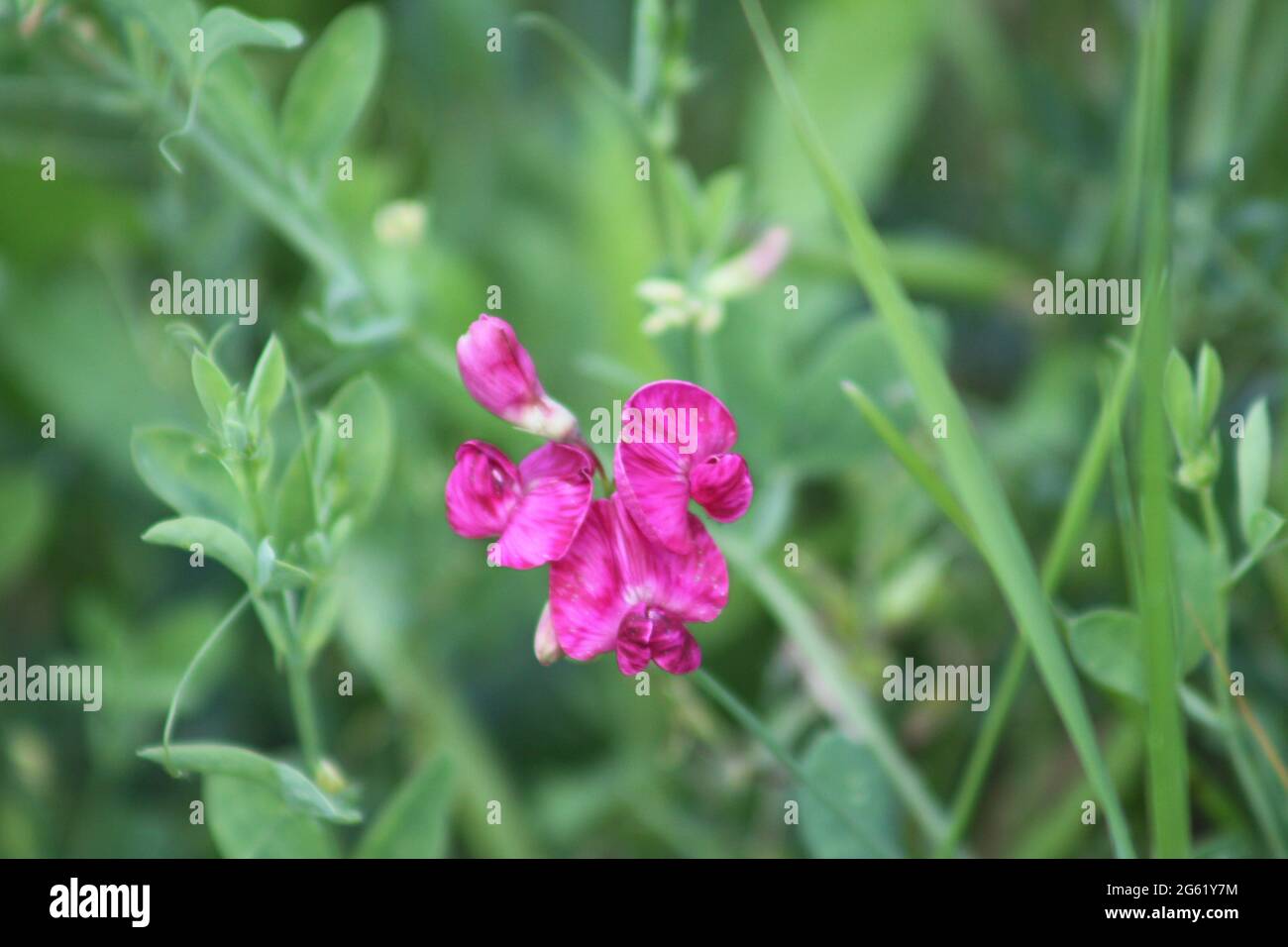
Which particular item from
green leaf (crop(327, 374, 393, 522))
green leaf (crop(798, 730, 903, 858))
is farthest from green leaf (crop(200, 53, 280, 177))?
green leaf (crop(798, 730, 903, 858))

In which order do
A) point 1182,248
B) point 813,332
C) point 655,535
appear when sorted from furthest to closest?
point 813,332 → point 1182,248 → point 655,535

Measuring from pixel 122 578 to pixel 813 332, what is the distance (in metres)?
0.46

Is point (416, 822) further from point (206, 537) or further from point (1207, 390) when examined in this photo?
point (1207, 390)

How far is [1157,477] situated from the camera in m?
0.39

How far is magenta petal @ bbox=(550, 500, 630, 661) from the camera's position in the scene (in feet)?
1.27

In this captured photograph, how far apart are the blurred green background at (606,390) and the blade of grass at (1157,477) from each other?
0.19m

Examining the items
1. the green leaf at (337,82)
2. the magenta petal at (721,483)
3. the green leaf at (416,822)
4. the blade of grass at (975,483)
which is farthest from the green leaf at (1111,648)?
the green leaf at (337,82)

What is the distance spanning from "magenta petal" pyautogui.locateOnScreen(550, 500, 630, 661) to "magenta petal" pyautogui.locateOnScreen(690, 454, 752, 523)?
0.03 metres

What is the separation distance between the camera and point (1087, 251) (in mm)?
797

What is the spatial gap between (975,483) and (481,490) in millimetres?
169

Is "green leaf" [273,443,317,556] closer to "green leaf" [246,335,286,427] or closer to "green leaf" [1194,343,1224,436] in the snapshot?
"green leaf" [246,335,286,427]
